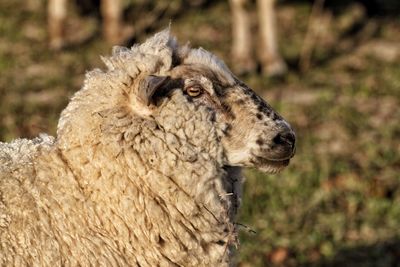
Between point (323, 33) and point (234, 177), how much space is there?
10349mm

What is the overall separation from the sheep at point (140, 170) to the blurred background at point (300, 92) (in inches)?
16.4

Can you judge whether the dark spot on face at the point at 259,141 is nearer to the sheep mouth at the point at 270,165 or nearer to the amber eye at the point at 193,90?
the sheep mouth at the point at 270,165

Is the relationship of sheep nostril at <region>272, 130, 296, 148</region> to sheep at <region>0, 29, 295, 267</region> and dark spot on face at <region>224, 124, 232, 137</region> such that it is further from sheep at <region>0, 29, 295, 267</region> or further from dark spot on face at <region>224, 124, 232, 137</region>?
dark spot on face at <region>224, 124, 232, 137</region>

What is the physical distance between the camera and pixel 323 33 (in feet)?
46.8

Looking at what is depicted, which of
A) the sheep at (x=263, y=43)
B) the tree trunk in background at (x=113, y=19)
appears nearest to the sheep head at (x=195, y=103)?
the sheep at (x=263, y=43)

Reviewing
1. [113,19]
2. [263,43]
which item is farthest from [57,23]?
[263,43]

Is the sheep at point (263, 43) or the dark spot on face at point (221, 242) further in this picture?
the sheep at point (263, 43)

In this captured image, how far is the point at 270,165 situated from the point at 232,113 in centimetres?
31

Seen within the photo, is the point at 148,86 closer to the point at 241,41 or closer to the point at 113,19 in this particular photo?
the point at 241,41

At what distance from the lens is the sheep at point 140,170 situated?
12.8 feet

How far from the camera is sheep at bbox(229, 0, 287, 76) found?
12180mm

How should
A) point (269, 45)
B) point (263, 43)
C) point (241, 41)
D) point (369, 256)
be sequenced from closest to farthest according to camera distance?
1. point (369, 256)
2. point (269, 45)
3. point (263, 43)
4. point (241, 41)

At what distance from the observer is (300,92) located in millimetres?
11297

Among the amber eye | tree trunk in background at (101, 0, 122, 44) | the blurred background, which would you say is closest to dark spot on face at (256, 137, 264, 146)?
the amber eye
